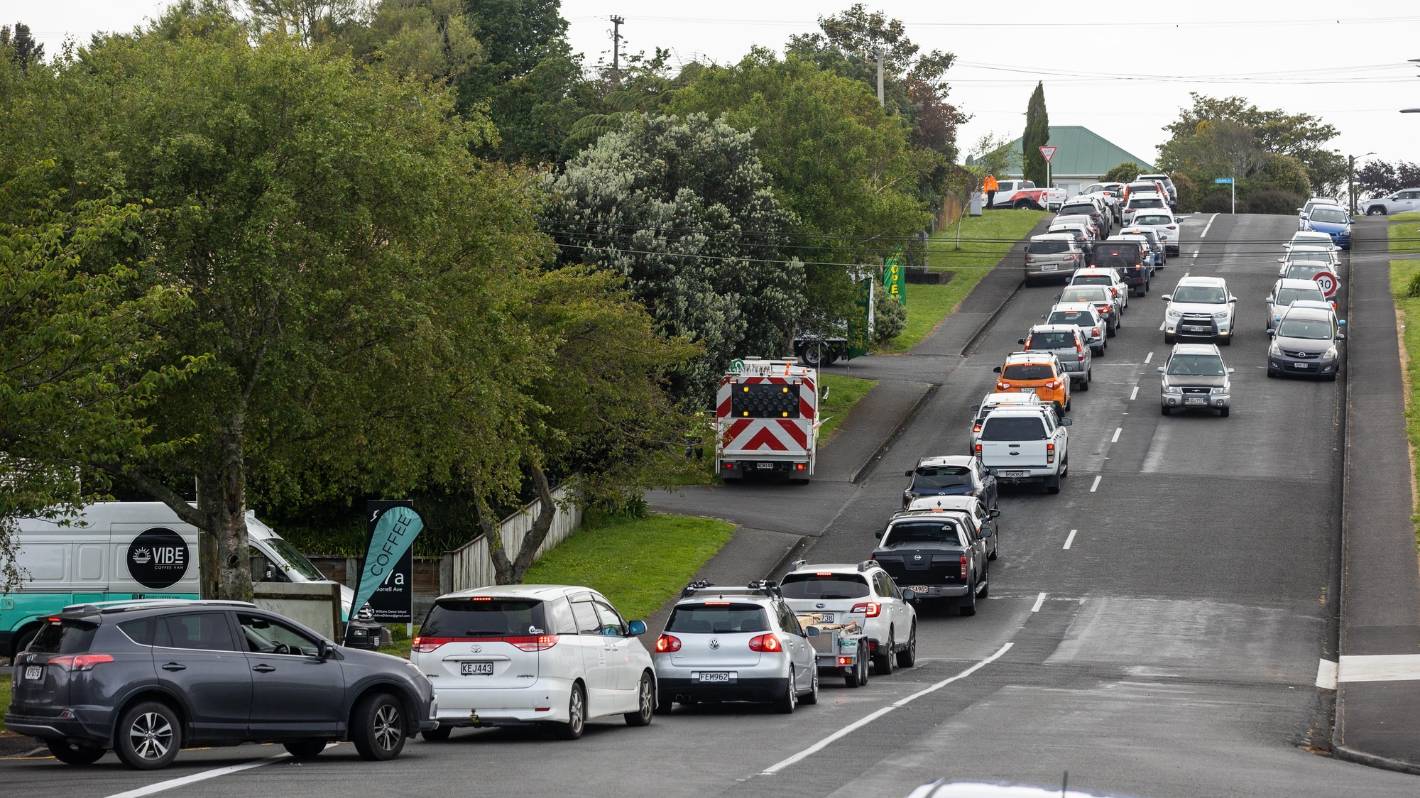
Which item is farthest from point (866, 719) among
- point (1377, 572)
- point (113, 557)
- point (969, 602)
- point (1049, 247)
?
point (1049, 247)

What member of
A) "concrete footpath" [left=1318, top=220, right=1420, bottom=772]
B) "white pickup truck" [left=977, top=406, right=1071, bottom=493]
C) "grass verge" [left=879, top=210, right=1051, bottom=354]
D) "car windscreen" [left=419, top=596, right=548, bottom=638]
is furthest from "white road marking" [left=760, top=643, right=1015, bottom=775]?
"grass verge" [left=879, top=210, right=1051, bottom=354]

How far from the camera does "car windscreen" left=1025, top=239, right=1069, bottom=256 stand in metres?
75.4

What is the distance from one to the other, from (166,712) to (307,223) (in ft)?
26.8

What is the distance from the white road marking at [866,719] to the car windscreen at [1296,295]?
117ft

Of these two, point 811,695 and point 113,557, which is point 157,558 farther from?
point 811,695

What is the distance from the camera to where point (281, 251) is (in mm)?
21203

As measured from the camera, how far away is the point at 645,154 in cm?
4872

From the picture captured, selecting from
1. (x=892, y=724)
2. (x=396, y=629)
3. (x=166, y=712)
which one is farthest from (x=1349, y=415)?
(x=166, y=712)

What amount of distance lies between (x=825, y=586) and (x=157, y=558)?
36.1 feet

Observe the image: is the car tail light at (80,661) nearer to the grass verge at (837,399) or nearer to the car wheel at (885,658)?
the car wheel at (885,658)

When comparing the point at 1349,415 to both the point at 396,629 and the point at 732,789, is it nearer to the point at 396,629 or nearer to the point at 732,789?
the point at 396,629

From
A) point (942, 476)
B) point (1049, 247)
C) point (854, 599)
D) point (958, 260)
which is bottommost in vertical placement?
point (854, 599)

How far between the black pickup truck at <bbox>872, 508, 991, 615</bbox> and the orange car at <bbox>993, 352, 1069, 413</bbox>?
1677 centimetres

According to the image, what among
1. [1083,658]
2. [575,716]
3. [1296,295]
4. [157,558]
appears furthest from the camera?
[1296,295]
